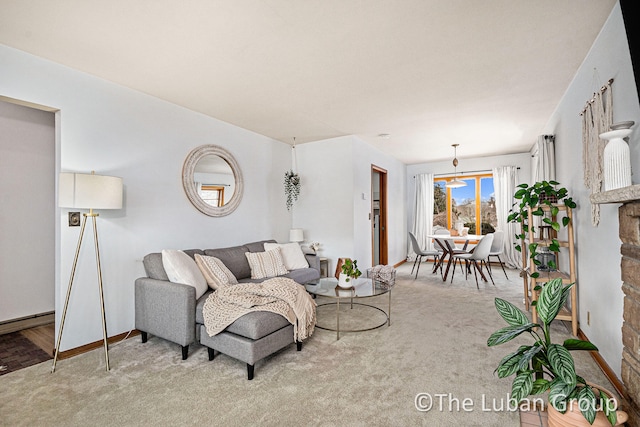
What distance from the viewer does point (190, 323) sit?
259 cm

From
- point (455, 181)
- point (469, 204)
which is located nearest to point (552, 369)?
point (455, 181)

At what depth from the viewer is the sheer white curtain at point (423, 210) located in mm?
7453

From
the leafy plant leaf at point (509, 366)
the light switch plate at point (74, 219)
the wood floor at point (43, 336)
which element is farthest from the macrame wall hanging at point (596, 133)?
the wood floor at point (43, 336)

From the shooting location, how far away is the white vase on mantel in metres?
1.67

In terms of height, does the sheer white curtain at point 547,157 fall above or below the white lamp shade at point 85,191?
above

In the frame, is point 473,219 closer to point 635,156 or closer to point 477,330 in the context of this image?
point 477,330

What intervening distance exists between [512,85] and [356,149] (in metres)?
2.42

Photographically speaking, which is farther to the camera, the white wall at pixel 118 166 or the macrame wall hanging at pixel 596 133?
the white wall at pixel 118 166

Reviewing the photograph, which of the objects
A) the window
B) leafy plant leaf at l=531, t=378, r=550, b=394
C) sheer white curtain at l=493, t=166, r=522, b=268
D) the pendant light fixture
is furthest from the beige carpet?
the window

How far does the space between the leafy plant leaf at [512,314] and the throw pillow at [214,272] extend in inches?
97.1

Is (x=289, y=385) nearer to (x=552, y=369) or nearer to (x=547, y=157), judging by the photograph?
(x=552, y=369)

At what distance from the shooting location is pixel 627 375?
1.58 metres

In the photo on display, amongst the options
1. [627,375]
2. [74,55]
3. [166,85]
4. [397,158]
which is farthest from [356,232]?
[74,55]

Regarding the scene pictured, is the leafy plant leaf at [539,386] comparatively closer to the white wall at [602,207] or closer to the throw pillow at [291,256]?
the white wall at [602,207]
